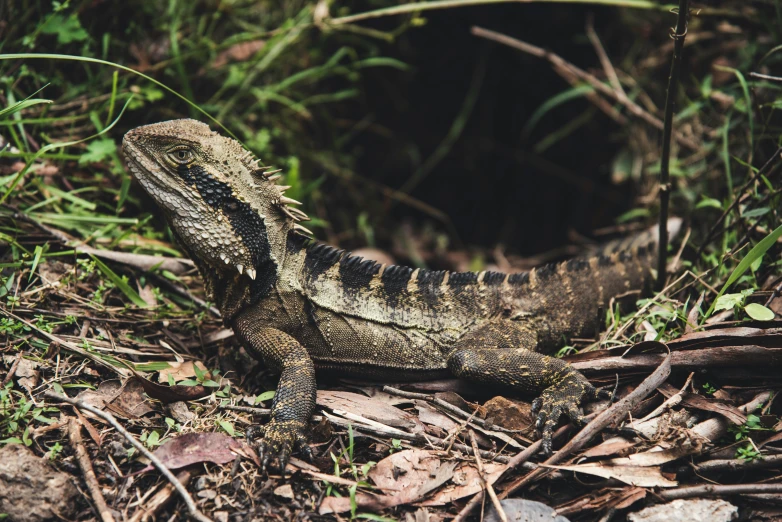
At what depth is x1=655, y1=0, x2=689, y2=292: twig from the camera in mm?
3791

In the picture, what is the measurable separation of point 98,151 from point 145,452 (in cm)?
272

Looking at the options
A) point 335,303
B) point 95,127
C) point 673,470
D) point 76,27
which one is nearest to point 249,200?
point 335,303

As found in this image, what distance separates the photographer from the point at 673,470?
3.38 meters

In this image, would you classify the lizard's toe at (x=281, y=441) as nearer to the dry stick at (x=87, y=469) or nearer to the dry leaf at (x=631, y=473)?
the dry stick at (x=87, y=469)

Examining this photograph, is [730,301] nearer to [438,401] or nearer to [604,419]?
[604,419]

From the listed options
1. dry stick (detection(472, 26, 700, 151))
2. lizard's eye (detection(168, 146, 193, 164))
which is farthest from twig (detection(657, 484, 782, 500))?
dry stick (detection(472, 26, 700, 151))

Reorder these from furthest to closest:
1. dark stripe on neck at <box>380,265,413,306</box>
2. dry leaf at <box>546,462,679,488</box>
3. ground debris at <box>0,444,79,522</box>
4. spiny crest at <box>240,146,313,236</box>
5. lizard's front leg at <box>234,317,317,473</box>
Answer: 1. dark stripe on neck at <box>380,265,413,306</box>
2. spiny crest at <box>240,146,313,236</box>
3. lizard's front leg at <box>234,317,317,473</box>
4. dry leaf at <box>546,462,679,488</box>
5. ground debris at <box>0,444,79,522</box>

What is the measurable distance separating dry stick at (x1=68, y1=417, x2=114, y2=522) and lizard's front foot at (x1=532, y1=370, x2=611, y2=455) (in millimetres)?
2348

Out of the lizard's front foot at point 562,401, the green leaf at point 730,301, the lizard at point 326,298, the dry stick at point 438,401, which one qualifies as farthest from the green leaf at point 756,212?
the dry stick at point 438,401

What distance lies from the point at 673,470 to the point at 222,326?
3245mm

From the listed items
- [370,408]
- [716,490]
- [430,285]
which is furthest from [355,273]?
[716,490]

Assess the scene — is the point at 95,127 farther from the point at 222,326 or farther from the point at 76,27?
the point at 222,326

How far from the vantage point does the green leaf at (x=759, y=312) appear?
359cm

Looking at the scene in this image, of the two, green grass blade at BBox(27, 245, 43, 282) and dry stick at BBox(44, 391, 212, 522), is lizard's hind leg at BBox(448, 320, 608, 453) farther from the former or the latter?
green grass blade at BBox(27, 245, 43, 282)
